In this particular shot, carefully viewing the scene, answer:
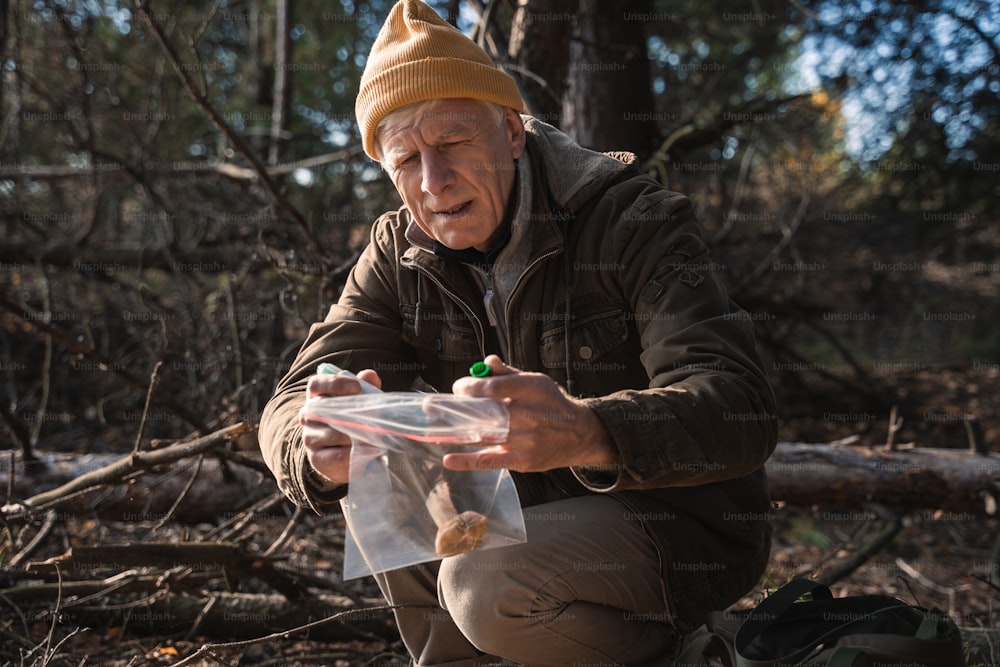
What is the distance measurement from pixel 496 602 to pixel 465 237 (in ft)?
3.17

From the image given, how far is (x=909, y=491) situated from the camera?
11.7ft

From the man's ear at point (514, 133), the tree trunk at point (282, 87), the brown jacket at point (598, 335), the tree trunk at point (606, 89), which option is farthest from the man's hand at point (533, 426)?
the tree trunk at point (282, 87)

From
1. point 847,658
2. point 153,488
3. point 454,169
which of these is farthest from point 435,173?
point 153,488

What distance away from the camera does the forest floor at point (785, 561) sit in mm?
2758

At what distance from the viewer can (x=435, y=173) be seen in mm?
2145

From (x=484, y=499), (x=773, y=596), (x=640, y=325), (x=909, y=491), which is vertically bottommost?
(x=909, y=491)

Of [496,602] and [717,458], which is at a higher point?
[717,458]

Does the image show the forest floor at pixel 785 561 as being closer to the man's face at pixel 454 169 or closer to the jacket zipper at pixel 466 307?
the jacket zipper at pixel 466 307

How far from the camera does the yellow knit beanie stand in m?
2.15

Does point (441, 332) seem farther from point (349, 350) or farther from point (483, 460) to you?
point (483, 460)

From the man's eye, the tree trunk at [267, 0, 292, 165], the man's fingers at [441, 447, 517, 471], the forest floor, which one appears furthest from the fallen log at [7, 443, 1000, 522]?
the tree trunk at [267, 0, 292, 165]

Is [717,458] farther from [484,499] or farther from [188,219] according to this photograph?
[188,219]

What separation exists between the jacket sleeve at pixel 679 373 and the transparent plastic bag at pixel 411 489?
0.80 ft

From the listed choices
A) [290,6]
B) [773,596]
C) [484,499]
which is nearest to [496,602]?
[484,499]
